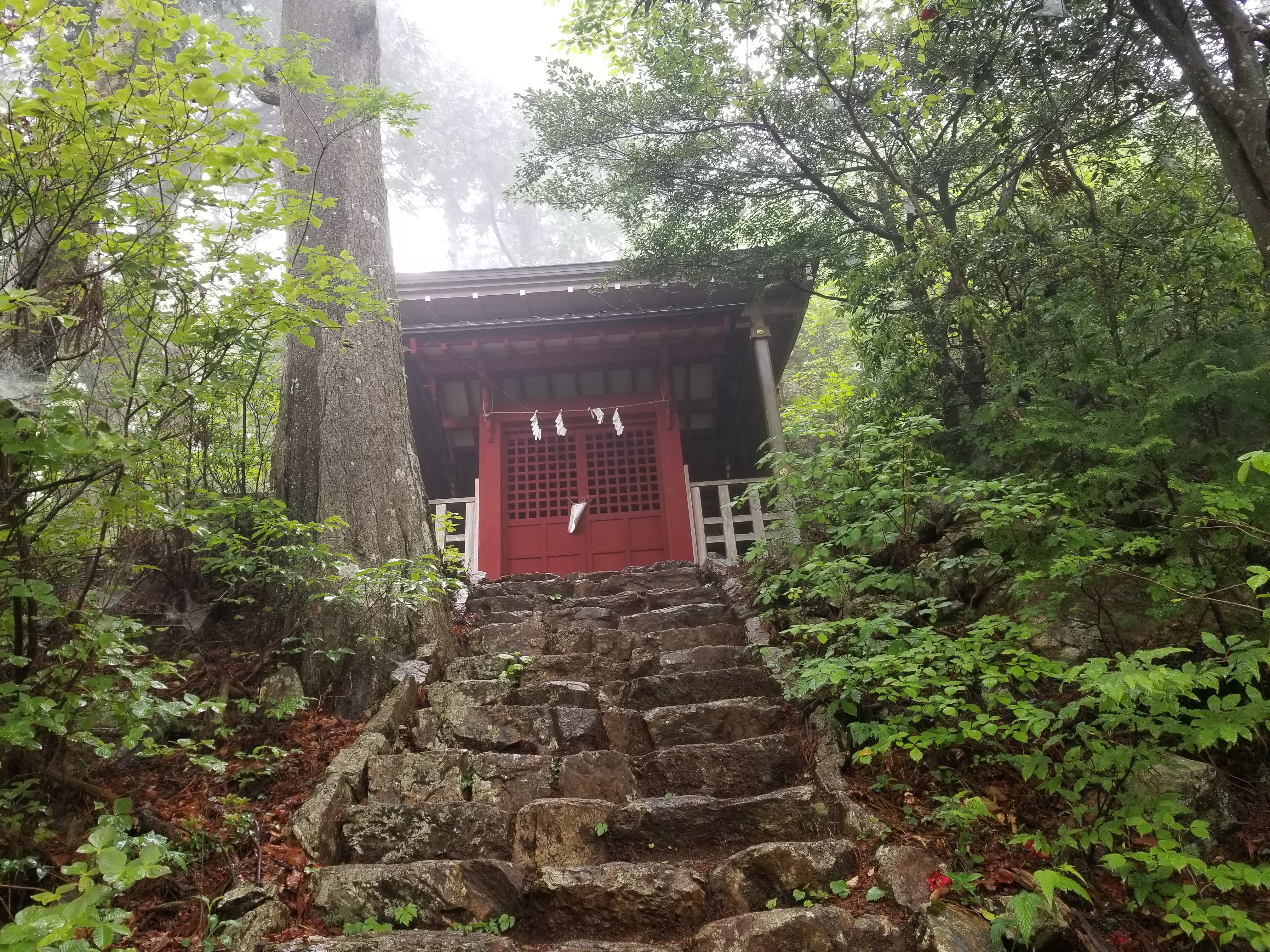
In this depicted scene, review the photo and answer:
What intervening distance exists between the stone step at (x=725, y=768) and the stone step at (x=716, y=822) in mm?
304

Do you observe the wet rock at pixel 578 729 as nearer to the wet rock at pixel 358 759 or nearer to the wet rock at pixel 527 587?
the wet rock at pixel 358 759

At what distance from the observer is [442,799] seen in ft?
11.3

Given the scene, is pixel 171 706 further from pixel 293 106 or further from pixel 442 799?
pixel 293 106

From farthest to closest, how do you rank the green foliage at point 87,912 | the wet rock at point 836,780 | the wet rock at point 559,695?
1. the wet rock at point 559,695
2. the wet rock at point 836,780
3. the green foliage at point 87,912

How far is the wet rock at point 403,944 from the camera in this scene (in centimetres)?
233

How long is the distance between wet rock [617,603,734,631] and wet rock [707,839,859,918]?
2.55 meters

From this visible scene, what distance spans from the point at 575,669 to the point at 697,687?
0.87 metres

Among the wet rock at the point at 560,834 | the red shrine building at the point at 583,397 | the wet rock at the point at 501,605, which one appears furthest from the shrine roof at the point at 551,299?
the wet rock at the point at 560,834

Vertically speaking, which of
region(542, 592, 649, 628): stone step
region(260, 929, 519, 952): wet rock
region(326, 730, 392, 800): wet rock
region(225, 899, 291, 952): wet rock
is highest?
region(542, 592, 649, 628): stone step

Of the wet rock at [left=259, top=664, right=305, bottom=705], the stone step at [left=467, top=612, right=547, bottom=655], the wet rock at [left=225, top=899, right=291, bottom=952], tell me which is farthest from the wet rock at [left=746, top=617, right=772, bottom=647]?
the wet rock at [left=225, top=899, right=291, bottom=952]

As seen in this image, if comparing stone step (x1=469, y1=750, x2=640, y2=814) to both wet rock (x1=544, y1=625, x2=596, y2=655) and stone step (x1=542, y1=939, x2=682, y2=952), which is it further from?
wet rock (x1=544, y1=625, x2=596, y2=655)

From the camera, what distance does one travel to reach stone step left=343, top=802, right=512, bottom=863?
10.1 feet

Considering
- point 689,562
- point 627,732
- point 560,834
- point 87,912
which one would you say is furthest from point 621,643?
point 87,912

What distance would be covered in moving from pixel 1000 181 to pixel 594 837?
5776 mm
